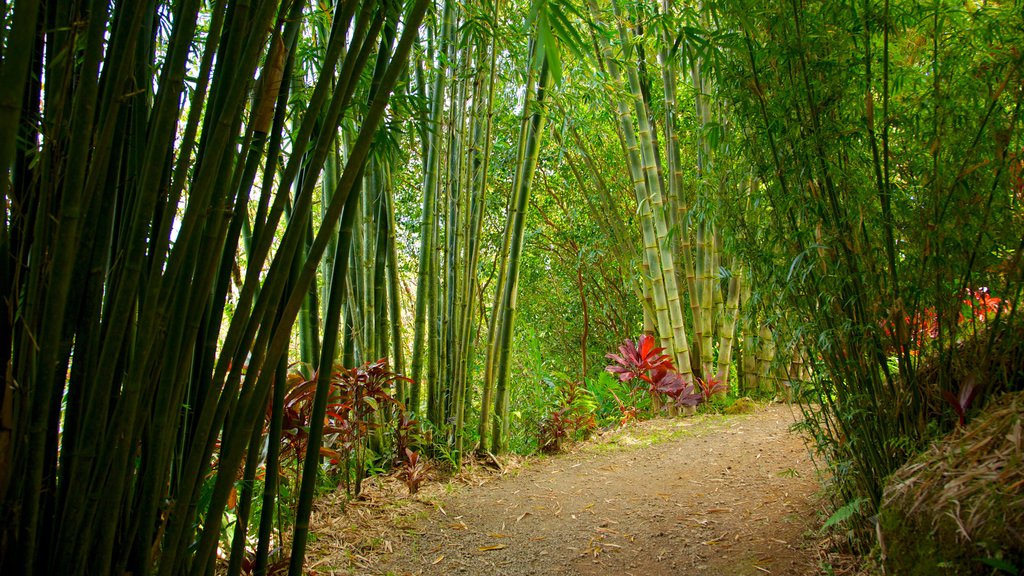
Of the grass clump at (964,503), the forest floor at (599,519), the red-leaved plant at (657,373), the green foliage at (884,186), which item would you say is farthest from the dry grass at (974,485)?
the red-leaved plant at (657,373)

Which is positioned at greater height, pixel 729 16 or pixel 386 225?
pixel 729 16

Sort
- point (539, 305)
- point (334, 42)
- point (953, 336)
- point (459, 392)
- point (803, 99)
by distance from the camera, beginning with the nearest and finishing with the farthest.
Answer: point (334, 42), point (953, 336), point (803, 99), point (459, 392), point (539, 305)

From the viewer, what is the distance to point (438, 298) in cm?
292

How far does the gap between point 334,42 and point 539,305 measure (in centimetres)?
544

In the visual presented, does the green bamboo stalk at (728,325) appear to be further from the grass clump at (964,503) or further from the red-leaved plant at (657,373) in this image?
the grass clump at (964,503)

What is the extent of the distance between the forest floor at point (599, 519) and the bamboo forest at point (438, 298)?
0.05 feet

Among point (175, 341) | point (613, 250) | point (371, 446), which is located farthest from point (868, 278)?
point (613, 250)

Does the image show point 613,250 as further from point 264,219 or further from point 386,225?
point 264,219

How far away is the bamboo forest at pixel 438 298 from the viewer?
2.79ft

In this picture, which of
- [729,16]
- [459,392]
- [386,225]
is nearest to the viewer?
[729,16]

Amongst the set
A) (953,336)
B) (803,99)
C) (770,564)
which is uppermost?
(803,99)

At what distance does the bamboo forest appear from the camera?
0.85m

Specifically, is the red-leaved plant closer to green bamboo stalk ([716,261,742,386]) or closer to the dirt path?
green bamboo stalk ([716,261,742,386])

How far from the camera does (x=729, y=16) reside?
168 cm
